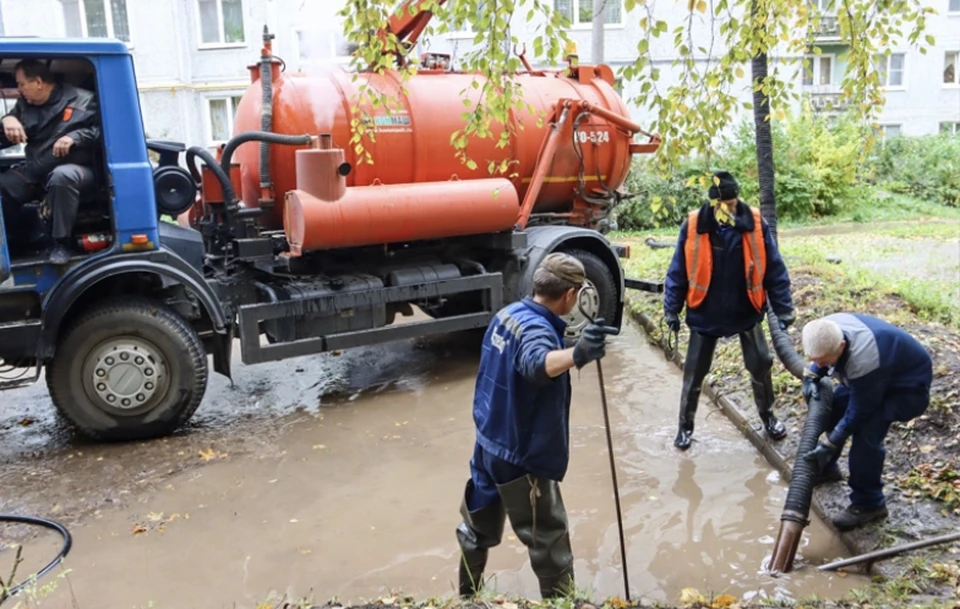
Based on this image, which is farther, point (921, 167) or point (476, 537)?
point (921, 167)

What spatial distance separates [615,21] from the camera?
23.8 metres

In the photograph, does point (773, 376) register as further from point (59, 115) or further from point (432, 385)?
point (59, 115)

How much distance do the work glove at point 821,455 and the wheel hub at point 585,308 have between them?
11.4ft

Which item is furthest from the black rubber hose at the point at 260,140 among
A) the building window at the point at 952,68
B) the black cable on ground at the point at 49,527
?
the building window at the point at 952,68

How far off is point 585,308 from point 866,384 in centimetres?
373

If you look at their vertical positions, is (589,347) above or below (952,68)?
below

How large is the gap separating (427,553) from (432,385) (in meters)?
2.99

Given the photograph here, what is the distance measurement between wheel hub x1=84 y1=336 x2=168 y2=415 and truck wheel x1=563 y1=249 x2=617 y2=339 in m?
3.72

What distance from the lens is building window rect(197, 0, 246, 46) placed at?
70.6ft

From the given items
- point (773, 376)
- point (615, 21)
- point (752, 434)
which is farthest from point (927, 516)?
point (615, 21)

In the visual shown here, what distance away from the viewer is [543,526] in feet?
11.4

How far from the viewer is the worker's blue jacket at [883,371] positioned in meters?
4.10

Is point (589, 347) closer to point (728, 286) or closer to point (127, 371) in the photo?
point (728, 286)

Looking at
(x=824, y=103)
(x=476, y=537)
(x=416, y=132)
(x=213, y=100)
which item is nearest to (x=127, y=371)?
(x=416, y=132)
